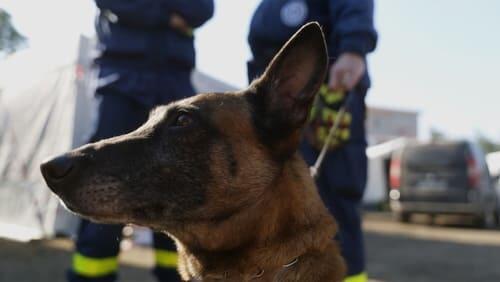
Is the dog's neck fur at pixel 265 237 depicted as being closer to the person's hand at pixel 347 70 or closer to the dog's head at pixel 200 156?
the dog's head at pixel 200 156

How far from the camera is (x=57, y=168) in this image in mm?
1830

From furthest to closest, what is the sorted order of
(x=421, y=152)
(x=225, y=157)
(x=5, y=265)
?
(x=421, y=152)
(x=5, y=265)
(x=225, y=157)

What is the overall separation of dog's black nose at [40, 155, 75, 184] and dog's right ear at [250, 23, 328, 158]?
0.70 meters

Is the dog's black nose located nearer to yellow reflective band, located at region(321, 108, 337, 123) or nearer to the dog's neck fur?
the dog's neck fur

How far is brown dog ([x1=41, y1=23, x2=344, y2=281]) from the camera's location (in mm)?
1931

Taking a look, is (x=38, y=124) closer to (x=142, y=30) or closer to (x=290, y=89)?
(x=142, y=30)

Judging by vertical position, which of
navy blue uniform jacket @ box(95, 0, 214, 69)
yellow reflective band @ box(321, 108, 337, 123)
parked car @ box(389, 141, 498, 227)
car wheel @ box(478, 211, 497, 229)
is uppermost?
navy blue uniform jacket @ box(95, 0, 214, 69)

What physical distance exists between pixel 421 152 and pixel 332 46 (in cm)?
1046

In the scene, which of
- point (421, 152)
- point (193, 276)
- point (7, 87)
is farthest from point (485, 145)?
point (193, 276)

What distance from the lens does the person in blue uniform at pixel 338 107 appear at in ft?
9.04

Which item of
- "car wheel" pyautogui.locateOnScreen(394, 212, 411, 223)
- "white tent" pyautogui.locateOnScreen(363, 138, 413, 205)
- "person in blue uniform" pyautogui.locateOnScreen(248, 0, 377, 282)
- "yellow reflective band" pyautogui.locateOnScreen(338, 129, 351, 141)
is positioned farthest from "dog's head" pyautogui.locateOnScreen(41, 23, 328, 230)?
"white tent" pyautogui.locateOnScreen(363, 138, 413, 205)

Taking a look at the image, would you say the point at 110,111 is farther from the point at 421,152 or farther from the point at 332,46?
the point at 421,152

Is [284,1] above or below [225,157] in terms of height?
above

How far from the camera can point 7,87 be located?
8.61 m
